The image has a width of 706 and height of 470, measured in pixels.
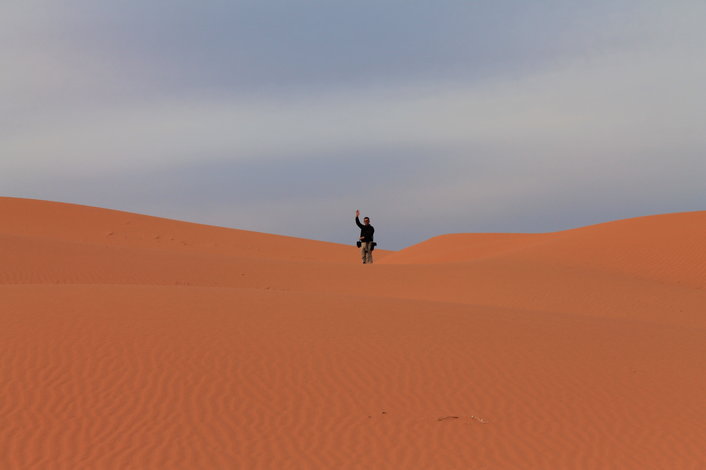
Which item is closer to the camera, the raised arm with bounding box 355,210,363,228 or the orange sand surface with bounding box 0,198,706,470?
the orange sand surface with bounding box 0,198,706,470

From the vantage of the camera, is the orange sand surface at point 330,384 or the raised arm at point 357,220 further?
the raised arm at point 357,220

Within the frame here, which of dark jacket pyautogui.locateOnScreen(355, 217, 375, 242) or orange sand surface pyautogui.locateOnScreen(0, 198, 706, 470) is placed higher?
dark jacket pyautogui.locateOnScreen(355, 217, 375, 242)

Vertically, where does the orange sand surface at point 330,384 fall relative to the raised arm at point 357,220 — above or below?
below

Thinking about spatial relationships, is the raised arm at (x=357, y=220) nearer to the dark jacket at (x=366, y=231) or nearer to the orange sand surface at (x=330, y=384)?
the dark jacket at (x=366, y=231)

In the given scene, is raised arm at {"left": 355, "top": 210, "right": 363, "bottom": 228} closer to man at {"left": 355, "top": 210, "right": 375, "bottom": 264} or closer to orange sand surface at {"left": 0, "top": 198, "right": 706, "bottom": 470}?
man at {"left": 355, "top": 210, "right": 375, "bottom": 264}

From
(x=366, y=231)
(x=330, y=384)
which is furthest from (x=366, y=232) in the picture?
(x=330, y=384)

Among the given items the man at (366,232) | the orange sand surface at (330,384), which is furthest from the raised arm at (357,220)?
the orange sand surface at (330,384)

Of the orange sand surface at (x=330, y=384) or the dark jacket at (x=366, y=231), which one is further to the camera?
the dark jacket at (x=366, y=231)

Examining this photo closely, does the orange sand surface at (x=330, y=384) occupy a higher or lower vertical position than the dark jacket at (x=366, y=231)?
lower

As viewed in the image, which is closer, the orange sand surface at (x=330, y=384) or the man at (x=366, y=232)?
the orange sand surface at (x=330, y=384)

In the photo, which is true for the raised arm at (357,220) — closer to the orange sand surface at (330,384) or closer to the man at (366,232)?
the man at (366,232)

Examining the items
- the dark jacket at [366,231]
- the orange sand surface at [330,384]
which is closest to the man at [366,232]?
the dark jacket at [366,231]

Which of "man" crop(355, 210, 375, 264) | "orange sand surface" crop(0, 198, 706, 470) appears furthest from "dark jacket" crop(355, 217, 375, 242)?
"orange sand surface" crop(0, 198, 706, 470)

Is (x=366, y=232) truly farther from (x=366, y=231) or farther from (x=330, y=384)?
(x=330, y=384)
